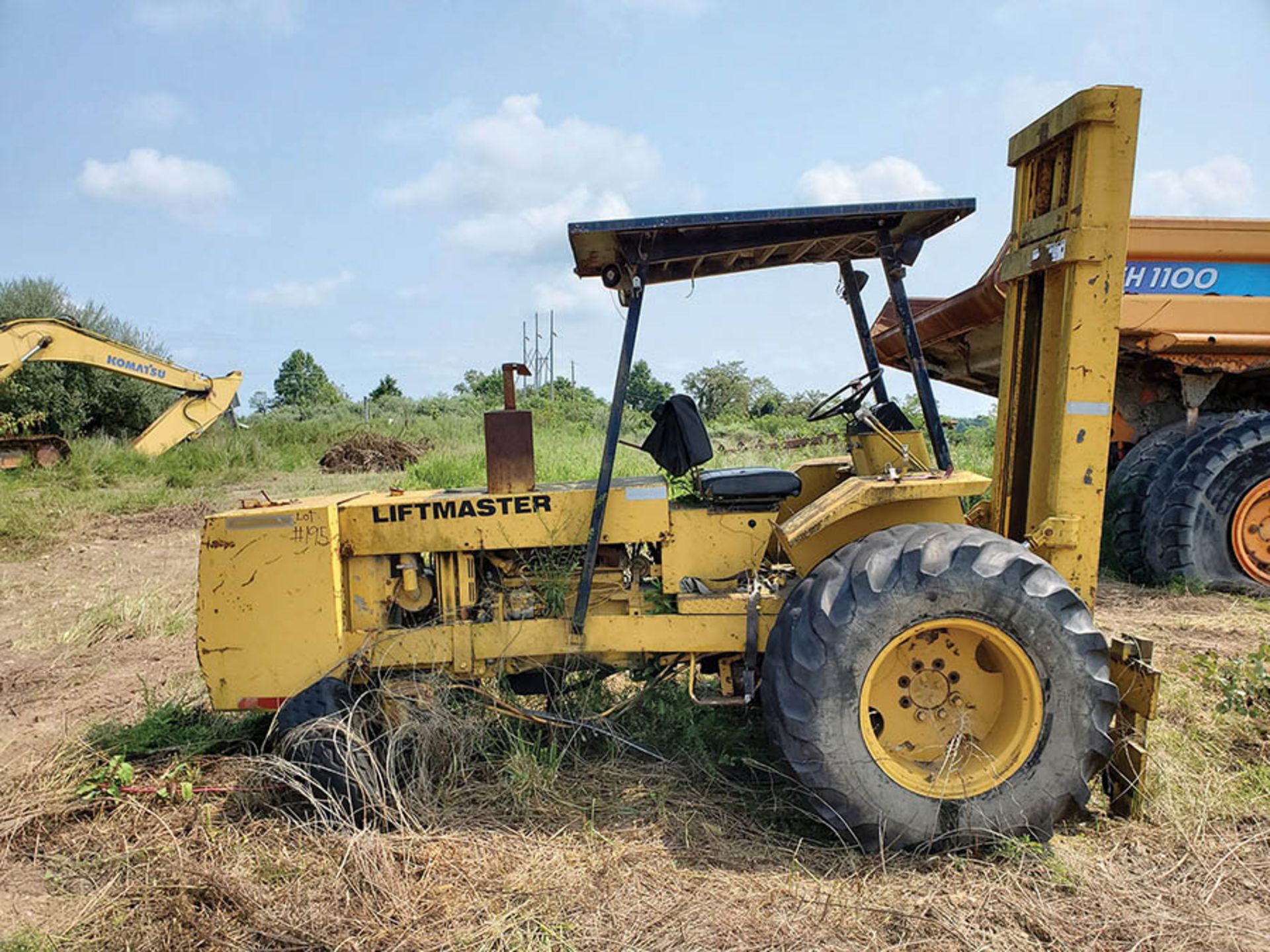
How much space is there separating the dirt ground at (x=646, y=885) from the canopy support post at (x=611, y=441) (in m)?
0.83

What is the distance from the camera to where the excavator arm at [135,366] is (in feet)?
39.8

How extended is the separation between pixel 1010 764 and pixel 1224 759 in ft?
4.43

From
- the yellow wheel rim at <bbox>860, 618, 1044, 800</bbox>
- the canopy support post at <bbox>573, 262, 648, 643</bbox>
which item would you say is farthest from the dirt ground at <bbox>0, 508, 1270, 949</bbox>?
the canopy support post at <bbox>573, 262, 648, 643</bbox>

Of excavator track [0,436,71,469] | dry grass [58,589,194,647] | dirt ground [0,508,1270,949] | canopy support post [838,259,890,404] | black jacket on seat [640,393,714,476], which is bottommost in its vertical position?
dry grass [58,589,194,647]

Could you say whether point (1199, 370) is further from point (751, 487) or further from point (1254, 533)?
point (751, 487)

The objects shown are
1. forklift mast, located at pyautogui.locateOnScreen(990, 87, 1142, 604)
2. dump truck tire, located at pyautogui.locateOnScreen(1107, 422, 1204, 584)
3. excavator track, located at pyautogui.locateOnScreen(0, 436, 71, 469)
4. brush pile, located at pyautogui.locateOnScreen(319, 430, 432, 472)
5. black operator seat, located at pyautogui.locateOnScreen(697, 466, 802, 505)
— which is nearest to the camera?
forklift mast, located at pyautogui.locateOnScreen(990, 87, 1142, 604)

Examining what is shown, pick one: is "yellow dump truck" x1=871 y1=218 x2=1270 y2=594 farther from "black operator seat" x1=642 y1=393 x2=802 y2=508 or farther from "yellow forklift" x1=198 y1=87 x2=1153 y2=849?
"black operator seat" x1=642 y1=393 x2=802 y2=508

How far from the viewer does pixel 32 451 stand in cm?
1496

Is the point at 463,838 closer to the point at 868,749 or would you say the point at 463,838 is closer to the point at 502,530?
the point at 502,530

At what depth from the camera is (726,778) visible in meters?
3.64

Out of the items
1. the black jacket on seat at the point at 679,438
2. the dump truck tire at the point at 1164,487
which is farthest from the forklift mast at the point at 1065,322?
the dump truck tire at the point at 1164,487

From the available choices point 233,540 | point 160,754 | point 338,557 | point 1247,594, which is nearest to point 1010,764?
point 338,557

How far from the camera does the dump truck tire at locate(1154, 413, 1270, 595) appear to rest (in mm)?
6387

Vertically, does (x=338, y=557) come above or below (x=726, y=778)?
above
